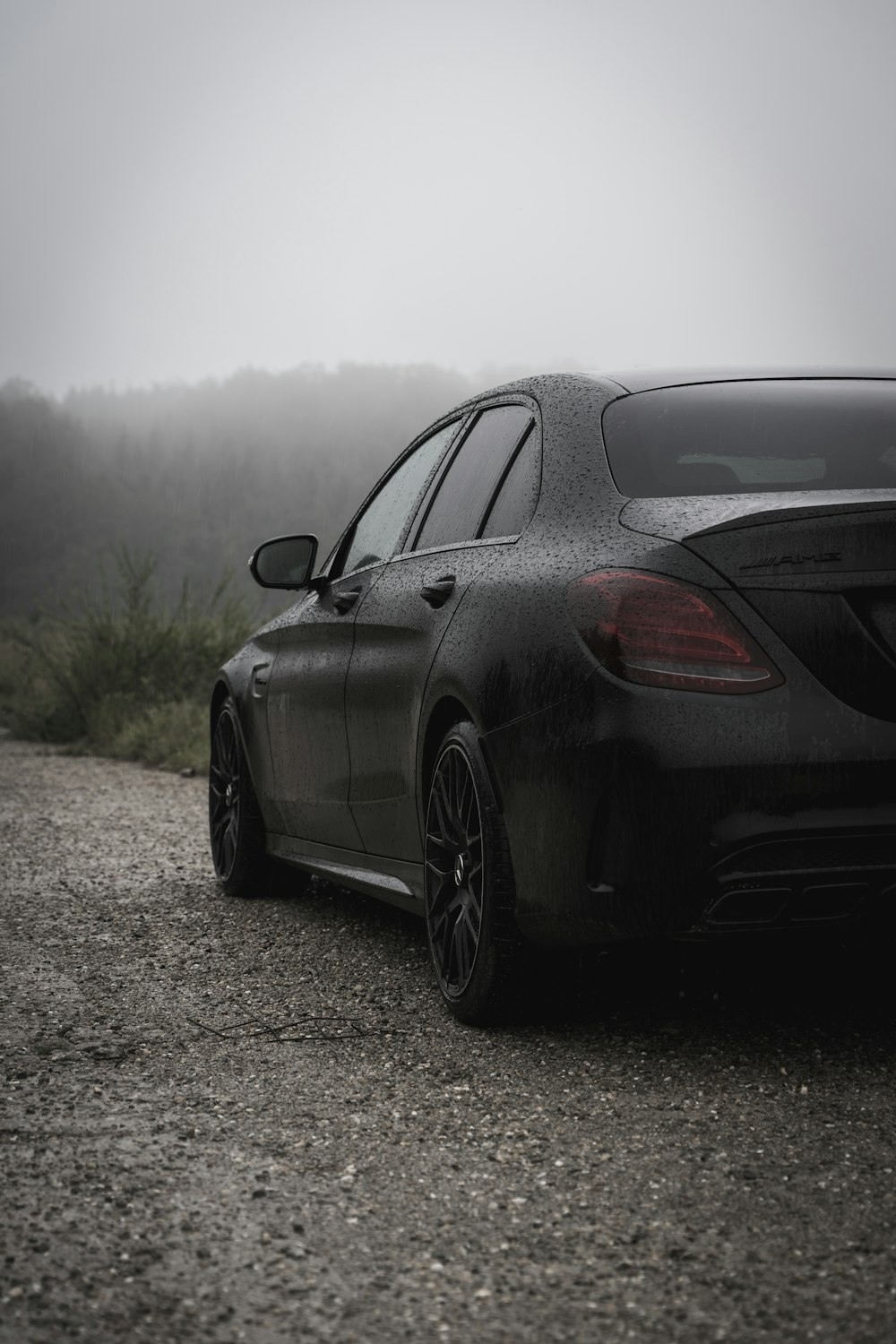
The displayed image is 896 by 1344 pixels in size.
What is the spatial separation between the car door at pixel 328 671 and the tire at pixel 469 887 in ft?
2.84

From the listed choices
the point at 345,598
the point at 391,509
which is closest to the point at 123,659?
the point at 391,509

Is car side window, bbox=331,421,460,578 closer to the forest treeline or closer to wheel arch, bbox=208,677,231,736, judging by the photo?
wheel arch, bbox=208,677,231,736

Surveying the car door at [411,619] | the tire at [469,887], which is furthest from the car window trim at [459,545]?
the tire at [469,887]

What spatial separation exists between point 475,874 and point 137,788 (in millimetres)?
8090

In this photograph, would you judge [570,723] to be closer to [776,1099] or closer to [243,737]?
[776,1099]

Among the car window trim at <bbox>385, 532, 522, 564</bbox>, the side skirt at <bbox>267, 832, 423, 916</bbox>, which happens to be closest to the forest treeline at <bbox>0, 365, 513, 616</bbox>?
the side skirt at <bbox>267, 832, 423, 916</bbox>

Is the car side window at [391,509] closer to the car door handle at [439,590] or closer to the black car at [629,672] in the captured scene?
the black car at [629,672]

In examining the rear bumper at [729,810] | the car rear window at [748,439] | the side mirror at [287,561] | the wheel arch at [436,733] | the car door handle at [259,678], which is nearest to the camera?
the rear bumper at [729,810]

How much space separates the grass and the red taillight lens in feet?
41.7

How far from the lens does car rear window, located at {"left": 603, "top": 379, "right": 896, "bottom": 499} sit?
367 cm

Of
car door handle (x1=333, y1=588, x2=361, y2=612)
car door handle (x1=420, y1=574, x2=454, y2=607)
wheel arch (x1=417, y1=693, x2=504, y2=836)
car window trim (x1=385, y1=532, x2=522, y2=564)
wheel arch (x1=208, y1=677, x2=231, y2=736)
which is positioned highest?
car window trim (x1=385, y1=532, x2=522, y2=564)

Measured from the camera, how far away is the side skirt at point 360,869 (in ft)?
14.6

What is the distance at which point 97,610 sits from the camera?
17.5 meters

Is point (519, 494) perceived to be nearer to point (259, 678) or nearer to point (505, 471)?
point (505, 471)
